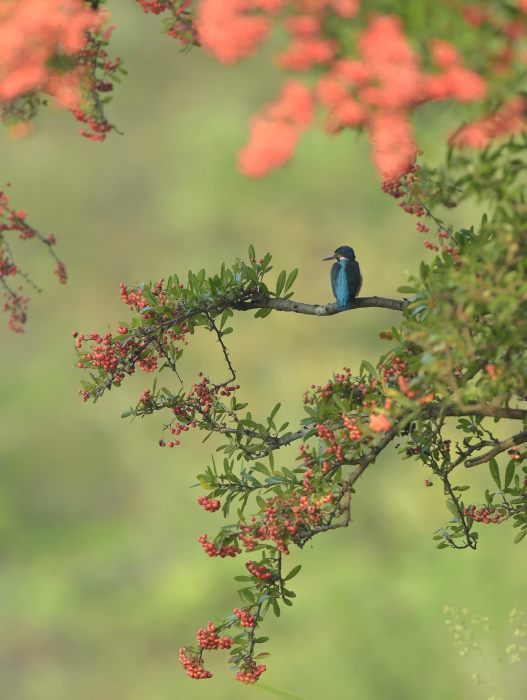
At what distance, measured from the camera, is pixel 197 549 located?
16.0 metres

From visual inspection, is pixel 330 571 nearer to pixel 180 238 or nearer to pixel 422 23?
pixel 180 238

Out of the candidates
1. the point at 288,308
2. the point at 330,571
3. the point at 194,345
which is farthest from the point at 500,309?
the point at 194,345

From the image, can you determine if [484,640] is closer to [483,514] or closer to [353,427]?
[483,514]

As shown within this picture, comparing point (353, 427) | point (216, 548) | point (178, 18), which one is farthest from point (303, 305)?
point (178, 18)

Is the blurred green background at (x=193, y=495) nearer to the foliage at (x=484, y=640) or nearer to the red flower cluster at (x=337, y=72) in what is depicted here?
the foliage at (x=484, y=640)

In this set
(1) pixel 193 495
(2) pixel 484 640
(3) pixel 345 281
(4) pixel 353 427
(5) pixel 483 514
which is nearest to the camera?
(4) pixel 353 427

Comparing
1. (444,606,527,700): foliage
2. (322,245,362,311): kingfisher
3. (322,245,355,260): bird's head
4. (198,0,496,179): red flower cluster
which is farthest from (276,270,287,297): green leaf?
(444,606,527,700): foliage

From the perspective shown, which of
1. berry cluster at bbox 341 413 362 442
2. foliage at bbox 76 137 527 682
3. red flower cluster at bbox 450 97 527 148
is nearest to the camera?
red flower cluster at bbox 450 97 527 148

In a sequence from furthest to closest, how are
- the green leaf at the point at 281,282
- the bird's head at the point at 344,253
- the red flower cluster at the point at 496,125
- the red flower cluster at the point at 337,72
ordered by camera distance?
the bird's head at the point at 344,253 < the green leaf at the point at 281,282 < the red flower cluster at the point at 496,125 < the red flower cluster at the point at 337,72

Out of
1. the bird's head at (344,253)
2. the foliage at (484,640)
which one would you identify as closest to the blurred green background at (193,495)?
the foliage at (484,640)

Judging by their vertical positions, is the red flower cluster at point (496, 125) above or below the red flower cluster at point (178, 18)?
below

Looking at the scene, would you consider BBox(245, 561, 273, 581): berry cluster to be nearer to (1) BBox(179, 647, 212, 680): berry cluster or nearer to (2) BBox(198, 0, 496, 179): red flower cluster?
(1) BBox(179, 647, 212, 680): berry cluster

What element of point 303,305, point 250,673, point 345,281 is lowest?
point 250,673

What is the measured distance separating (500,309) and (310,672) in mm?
10398
